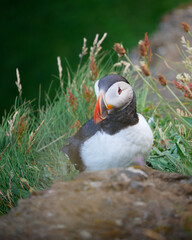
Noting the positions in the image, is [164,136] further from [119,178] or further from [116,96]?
[119,178]

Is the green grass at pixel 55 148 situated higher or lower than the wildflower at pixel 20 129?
lower

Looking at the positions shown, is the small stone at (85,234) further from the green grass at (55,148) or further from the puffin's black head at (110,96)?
the puffin's black head at (110,96)

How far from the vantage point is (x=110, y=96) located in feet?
7.79

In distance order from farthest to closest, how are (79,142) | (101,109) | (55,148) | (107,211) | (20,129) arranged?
(55,148) → (20,129) → (79,142) → (101,109) → (107,211)

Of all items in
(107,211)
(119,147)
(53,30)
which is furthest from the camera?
(53,30)

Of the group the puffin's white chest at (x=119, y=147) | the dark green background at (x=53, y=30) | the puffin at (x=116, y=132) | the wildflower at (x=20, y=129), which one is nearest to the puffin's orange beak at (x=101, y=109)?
the puffin at (x=116, y=132)

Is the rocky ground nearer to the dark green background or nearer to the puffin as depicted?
the puffin

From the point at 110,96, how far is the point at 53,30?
8.54m

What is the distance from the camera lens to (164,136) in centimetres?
326

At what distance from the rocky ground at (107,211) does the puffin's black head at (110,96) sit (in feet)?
1.73

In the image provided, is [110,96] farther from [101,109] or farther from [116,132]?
[116,132]

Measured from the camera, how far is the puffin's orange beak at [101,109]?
92.2 inches

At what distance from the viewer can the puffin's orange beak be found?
2342mm

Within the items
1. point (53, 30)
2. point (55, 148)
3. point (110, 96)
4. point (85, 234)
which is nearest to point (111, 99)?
point (110, 96)
